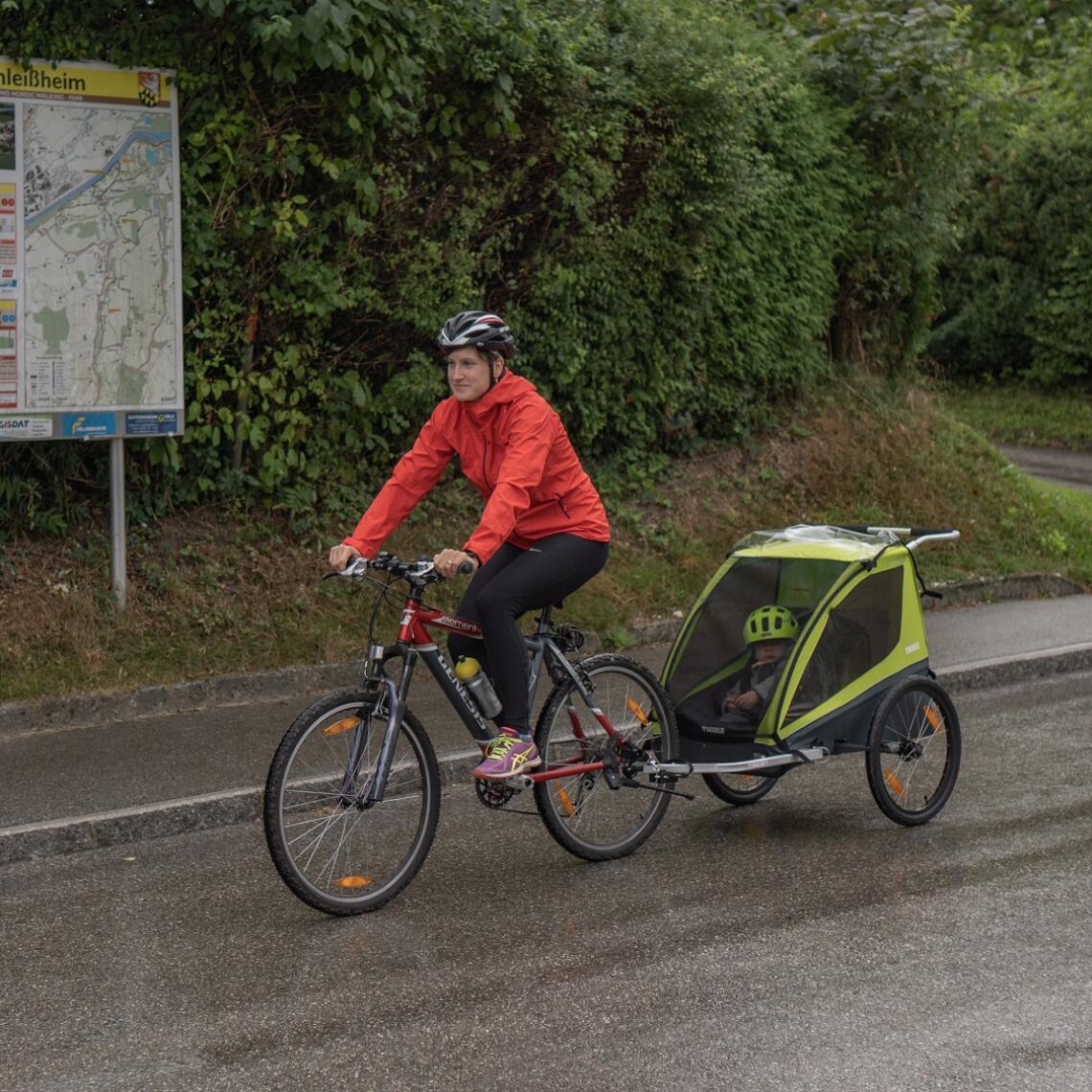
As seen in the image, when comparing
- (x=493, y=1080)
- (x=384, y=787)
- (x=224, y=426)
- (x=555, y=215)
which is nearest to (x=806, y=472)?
(x=555, y=215)

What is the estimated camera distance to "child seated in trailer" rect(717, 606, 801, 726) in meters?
6.50

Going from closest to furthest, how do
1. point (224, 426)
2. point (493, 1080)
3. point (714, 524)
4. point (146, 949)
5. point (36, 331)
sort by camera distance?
point (493, 1080), point (146, 949), point (36, 331), point (224, 426), point (714, 524)

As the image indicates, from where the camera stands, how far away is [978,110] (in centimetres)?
1370

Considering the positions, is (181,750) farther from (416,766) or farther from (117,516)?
(416,766)

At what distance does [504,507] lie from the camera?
566cm

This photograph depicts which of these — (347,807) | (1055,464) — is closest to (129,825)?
(347,807)

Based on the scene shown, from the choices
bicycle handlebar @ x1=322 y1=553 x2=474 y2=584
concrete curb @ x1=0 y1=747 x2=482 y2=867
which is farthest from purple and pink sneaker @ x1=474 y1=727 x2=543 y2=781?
concrete curb @ x1=0 y1=747 x2=482 y2=867

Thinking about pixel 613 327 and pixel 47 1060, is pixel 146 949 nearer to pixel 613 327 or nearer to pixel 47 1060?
pixel 47 1060

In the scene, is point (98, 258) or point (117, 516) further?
point (117, 516)

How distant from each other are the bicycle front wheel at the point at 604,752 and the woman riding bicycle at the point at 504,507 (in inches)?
11.1

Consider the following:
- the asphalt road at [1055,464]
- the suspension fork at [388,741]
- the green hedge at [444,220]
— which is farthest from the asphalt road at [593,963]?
the asphalt road at [1055,464]

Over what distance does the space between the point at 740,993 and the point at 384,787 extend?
146 cm

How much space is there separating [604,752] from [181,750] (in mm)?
2322

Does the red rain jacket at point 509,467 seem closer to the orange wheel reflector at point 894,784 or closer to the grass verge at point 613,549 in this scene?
the orange wheel reflector at point 894,784
